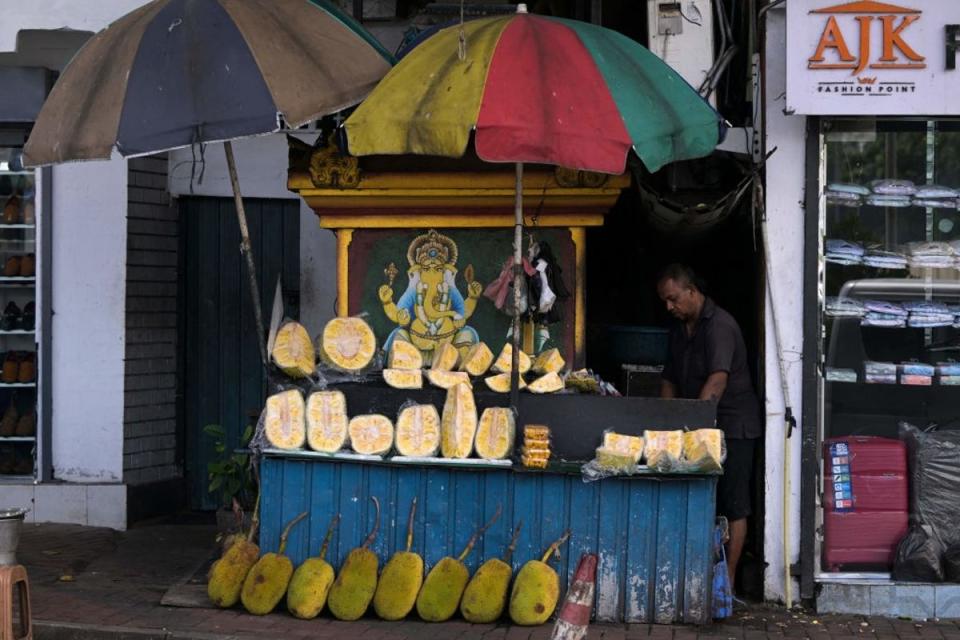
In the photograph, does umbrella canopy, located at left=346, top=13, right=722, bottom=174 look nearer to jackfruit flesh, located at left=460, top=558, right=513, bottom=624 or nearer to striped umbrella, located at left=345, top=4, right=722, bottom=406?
striped umbrella, located at left=345, top=4, right=722, bottom=406

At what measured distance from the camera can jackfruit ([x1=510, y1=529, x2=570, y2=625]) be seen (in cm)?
660

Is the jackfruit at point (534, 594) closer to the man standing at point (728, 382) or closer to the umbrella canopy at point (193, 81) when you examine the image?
the man standing at point (728, 382)

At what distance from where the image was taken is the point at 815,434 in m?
7.25

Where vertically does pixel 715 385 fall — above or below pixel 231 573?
above

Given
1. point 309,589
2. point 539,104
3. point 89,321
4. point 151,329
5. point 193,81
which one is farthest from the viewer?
point 151,329

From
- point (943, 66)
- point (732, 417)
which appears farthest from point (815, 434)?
point (943, 66)

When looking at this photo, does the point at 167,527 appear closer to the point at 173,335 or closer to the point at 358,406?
the point at 173,335

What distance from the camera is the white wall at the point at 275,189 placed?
9547mm

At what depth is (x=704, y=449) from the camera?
6.73m

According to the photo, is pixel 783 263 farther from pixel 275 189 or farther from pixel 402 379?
pixel 275 189

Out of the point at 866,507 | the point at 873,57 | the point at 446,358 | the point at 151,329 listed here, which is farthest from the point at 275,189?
the point at 866,507

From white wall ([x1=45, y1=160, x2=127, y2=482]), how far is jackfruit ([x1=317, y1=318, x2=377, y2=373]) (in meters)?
2.65

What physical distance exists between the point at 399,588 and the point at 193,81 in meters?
2.83

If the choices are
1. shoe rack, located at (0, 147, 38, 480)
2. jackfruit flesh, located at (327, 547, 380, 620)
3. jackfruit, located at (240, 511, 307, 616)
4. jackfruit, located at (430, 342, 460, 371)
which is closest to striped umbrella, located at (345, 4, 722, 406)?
jackfruit, located at (430, 342, 460, 371)
